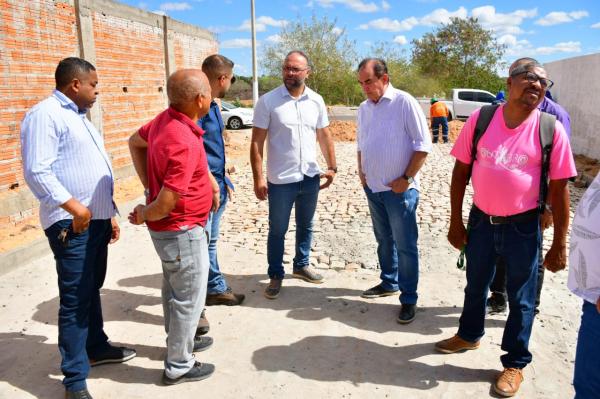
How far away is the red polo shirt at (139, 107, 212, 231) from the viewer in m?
2.62

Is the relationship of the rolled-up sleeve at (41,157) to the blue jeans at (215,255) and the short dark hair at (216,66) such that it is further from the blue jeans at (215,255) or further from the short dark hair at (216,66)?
the blue jeans at (215,255)

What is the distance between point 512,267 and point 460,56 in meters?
38.9

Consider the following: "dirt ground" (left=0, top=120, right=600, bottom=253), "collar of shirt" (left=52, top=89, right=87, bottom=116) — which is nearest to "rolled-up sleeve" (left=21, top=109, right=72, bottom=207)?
"collar of shirt" (left=52, top=89, right=87, bottom=116)

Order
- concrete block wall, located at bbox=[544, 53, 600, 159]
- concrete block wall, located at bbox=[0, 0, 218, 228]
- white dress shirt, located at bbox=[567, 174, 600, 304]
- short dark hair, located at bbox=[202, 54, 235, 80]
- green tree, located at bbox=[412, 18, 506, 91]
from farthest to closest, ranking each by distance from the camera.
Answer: green tree, located at bbox=[412, 18, 506, 91] → concrete block wall, located at bbox=[544, 53, 600, 159] → concrete block wall, located at bbox=[0, 0, 218, 228] → short dark hair, located at bbox=[202, 54, 235, 80] → white dress shirt, located at bbox=[567, 174, 600, 304]

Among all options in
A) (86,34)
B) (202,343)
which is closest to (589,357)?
(202,343)

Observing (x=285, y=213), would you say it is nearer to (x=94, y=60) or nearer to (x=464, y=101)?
(x=94, y=60)

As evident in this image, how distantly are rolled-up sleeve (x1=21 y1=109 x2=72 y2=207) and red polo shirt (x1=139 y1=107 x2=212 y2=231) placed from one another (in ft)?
1.74

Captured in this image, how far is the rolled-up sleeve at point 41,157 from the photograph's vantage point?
2.68 m

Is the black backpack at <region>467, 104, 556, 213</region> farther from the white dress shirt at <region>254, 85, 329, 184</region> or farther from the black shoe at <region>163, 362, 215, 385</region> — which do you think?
the black shoe at <region>163, 362, 215, 385</region>

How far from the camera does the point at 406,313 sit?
406 centimetres

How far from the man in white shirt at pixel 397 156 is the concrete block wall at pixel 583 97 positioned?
11.2m

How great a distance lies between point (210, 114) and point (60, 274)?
172cm

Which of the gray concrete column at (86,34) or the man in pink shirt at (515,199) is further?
Result: the gray concrete column at (86,34)

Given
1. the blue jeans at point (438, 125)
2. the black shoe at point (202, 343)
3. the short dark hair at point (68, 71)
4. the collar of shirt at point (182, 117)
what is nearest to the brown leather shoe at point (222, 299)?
the black shoe at point (202, 343)
